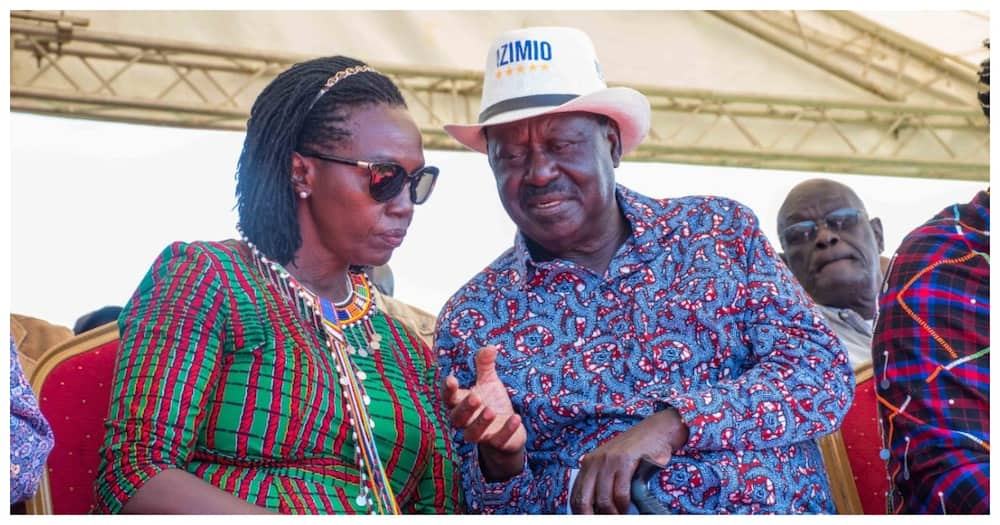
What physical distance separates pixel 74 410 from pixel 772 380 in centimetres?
143

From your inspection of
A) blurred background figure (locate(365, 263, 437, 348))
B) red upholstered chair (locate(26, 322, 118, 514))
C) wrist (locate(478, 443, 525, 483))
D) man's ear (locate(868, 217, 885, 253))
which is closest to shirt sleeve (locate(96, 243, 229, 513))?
red upholstered chair (locate(26, 322, 118, 514))

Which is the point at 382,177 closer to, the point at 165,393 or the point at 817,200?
the point at 165,393

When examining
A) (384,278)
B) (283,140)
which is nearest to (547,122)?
(283,140)

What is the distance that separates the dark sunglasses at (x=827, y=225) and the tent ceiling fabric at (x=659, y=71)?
7.95 ft

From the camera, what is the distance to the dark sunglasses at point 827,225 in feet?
17.5

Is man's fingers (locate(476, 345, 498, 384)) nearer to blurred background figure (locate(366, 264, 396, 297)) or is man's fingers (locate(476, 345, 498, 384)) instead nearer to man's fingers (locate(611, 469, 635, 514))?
man's fingers (locate(611, 469, 635, 514))

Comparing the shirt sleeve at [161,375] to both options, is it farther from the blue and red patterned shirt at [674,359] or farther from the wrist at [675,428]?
the wrist at [675,428]

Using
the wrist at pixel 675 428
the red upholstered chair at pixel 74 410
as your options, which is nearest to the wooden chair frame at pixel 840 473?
the wrist at pixel 675 428

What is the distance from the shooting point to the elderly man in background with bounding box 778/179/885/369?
518 centimetres

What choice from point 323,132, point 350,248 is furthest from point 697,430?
point 323,132

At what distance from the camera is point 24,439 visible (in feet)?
7.93

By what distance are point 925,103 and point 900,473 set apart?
20.2 feet

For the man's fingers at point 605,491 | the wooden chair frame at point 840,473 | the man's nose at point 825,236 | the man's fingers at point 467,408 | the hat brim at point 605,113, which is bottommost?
the wooden chair frame at point 840,473

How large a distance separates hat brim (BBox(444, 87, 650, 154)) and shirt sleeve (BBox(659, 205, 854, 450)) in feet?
1.34
